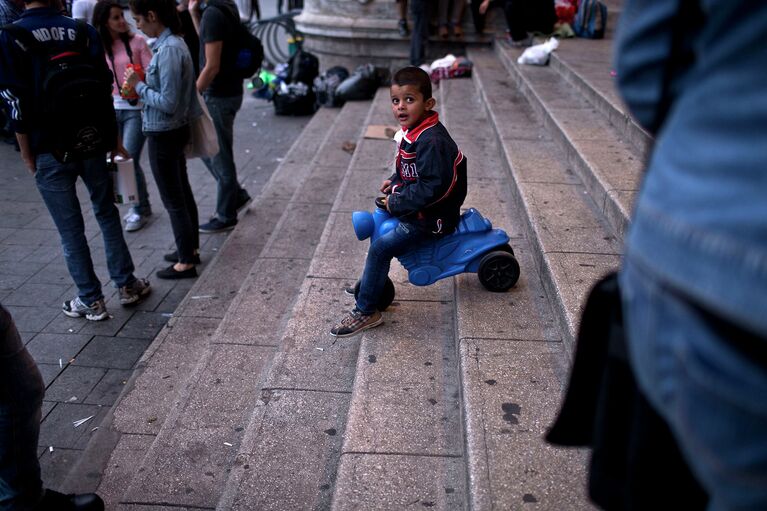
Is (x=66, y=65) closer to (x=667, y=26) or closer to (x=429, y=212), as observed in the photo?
(x=429, y=212)

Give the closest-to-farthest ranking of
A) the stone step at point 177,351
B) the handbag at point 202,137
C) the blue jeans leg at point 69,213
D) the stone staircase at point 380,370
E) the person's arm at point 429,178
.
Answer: the stone staircase at point 380,370, the person's arm at point 429,178, the stone step at point 177,351, the blue jeans leg at point 69,213, the handbag at point 202,137

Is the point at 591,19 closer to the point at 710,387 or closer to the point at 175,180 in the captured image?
the point at 175,180

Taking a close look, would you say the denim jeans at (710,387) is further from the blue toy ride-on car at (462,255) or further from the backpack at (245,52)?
the backpack at (245,52)

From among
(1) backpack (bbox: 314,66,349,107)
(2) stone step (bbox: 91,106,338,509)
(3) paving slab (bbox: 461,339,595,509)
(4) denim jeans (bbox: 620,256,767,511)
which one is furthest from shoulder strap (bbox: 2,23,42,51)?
(1) backpack (bbox: 314,66,349,107)

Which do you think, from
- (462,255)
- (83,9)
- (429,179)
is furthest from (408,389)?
(83,9)

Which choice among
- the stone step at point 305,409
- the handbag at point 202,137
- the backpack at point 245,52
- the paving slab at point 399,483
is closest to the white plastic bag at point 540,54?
the backpack at point 245,52

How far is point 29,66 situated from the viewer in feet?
12.8

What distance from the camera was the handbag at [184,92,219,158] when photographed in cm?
502

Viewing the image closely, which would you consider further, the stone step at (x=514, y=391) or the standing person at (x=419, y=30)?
the standing person at (x=419, y=30)

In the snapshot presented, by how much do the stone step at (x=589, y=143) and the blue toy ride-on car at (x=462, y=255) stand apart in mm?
682

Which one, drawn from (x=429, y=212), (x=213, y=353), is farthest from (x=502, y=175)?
(x=213, y=353)

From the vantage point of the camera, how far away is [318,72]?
11195 millimetres

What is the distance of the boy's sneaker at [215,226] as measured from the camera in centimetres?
594

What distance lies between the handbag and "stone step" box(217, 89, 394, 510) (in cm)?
116
